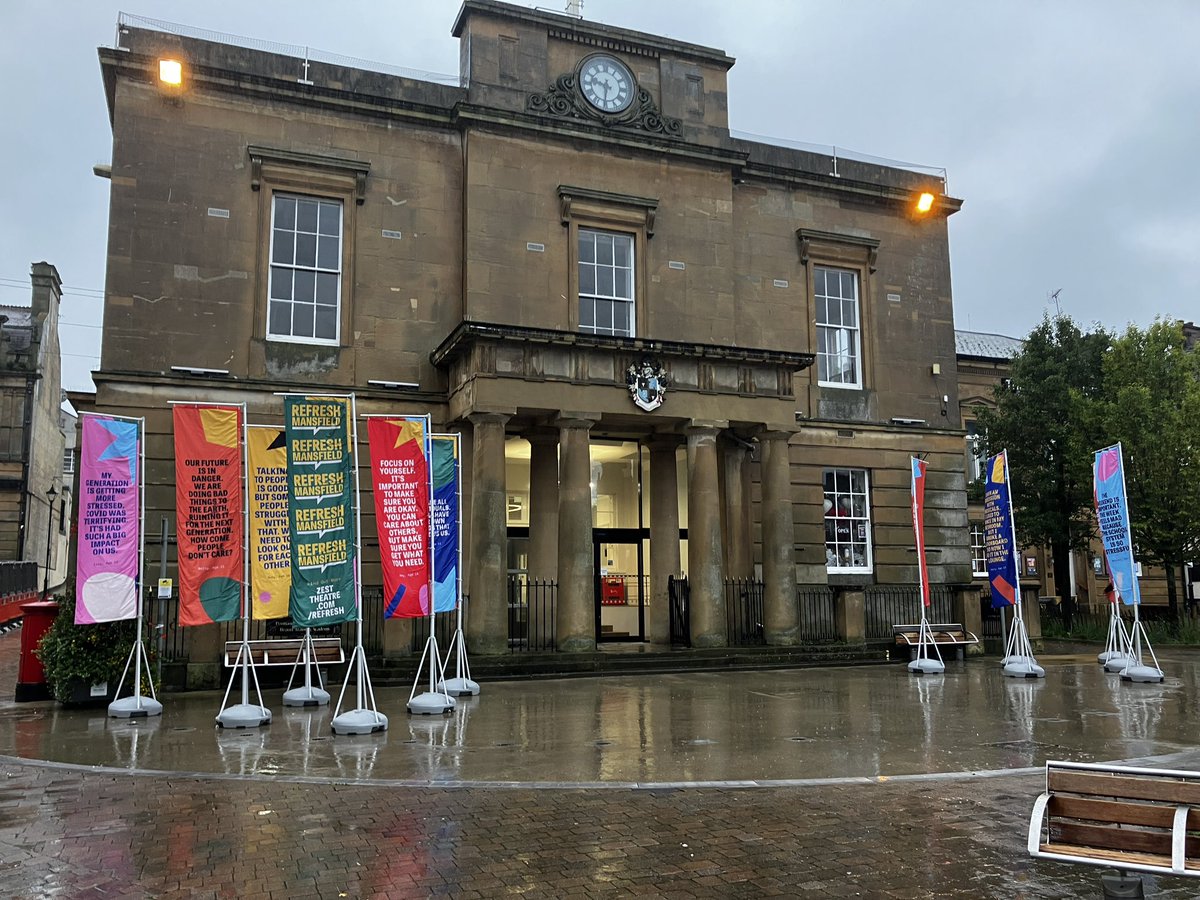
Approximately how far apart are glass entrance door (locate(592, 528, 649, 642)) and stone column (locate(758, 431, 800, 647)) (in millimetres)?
3754

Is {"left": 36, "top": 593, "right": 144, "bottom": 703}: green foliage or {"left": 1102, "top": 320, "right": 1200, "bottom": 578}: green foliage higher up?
{"left": 1102, "top": 320, "right": 1200, "bottom": 578}: green foliage

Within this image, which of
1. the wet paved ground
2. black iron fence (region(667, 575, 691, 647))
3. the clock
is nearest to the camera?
the wet paved ground

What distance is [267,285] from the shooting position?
20.2 m

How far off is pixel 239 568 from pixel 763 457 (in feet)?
39.2

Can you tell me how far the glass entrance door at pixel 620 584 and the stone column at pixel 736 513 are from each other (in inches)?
94.1

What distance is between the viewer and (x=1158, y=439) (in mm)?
27875

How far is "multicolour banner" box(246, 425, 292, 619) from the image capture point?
43.8ft

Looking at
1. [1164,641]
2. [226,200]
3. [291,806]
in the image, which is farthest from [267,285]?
[1164,641]

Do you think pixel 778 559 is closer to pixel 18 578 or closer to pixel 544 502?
pixel 544 502

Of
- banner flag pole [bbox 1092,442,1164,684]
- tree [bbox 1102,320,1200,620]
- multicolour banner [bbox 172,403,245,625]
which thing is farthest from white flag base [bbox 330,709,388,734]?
tree [bbox 1102,320,1200,620]

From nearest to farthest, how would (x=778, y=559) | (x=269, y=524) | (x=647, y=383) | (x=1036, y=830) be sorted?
1. (x=1036, y=830)
2. (x=269, y=524)
3. (x=647, y=383)
4. (x=778, y=559)

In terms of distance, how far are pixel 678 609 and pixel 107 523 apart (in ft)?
41.1

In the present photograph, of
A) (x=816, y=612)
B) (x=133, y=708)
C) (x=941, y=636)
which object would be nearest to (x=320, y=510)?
(x=133, y=708)

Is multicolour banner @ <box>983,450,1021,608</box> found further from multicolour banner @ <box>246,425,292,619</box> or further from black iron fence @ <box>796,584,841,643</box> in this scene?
multicolour banner @ <box>246,425,292,619</box>
